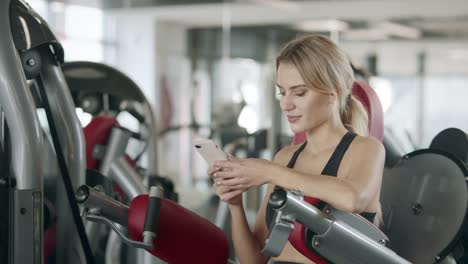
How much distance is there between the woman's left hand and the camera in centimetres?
162

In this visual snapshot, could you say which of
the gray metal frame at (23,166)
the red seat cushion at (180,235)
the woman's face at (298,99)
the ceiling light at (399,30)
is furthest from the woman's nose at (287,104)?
the ceiling light at (399,30)

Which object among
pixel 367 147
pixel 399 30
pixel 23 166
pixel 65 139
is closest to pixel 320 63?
pixel 367 147

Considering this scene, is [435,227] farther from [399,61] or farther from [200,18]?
[200,18]

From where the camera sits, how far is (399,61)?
17.2 ft

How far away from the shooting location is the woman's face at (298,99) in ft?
5.93

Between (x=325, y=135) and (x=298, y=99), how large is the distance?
18 centimetres

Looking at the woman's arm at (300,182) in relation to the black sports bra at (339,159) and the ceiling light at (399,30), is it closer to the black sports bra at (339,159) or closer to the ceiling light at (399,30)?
the black sports bra at (339,159)

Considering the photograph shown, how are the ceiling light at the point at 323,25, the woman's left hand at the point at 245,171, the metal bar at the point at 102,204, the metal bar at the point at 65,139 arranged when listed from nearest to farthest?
the woman's left hand at the point at 245,171, the metal bar at the point at 102,204, the metal bar at the point at 65,139, the ceiling light at the point at 323,25

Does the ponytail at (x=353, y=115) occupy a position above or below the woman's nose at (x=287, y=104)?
below

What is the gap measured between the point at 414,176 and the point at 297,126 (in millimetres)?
611

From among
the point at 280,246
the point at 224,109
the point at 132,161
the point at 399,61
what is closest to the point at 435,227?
the point at 280,246

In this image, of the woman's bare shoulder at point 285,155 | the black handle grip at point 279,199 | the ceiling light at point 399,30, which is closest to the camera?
the black handle grip at point 279,199

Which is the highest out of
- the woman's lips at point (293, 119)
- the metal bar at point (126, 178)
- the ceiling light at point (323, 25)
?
the woman's lips at point (293, 119)

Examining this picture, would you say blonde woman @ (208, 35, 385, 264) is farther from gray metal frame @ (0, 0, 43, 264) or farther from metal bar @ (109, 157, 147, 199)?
metal bar @ (109, 157, 147, 199)
